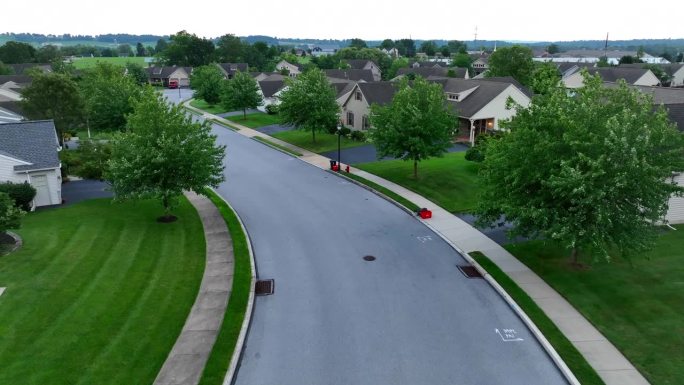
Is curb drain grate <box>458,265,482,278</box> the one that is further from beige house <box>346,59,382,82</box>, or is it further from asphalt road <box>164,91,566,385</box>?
beige house <box>346,59,382,82</box>

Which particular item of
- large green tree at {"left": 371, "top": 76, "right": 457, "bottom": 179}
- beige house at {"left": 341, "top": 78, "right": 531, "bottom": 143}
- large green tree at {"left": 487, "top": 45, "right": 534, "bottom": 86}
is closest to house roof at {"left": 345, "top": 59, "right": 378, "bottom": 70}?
large green tree at {"left": 487, "top": 45, "right": 534, "bottom": 86}

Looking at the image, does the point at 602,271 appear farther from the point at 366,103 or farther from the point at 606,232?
the point at 366,103

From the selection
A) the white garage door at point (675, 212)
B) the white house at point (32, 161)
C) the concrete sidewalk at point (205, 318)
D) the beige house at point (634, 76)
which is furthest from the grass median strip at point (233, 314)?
the beige house at point (634, 76)

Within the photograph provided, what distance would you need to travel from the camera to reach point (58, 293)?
56.7ft

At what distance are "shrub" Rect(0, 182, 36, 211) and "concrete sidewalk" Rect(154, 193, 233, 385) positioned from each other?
419 inches

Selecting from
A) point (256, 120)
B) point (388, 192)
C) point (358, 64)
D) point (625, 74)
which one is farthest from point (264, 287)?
point (358, 64)

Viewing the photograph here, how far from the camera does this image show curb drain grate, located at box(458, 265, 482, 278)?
19469mm

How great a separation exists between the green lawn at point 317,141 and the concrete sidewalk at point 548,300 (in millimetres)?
16064

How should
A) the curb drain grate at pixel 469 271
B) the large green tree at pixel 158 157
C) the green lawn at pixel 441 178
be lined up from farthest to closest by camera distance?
1. the green lawn at pixel 441 178
2. the large green tree at pixel 158 157
3. the curb drain grate at pixel 469 271

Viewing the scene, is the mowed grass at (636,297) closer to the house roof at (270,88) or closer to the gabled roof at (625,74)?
the house roof at (270,88)

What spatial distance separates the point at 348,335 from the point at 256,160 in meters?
27.9

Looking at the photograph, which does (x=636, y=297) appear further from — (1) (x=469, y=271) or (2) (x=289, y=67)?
(2) (x=289, y=67)

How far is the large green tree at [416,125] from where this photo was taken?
30.6 metres

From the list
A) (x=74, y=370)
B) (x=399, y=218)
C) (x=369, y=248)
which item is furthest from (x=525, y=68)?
(x=74, y=370)
